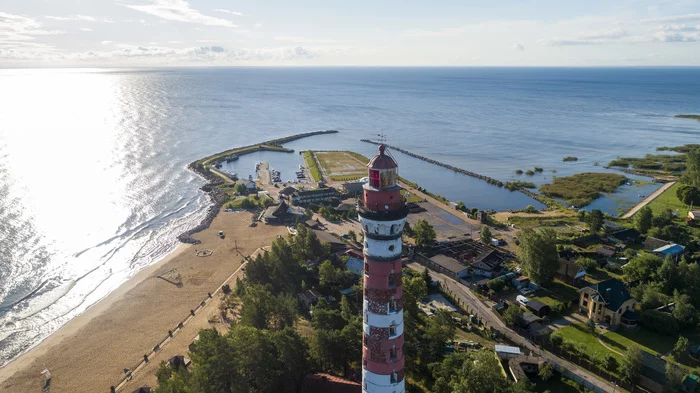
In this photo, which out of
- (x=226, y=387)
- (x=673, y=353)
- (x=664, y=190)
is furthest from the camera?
(x=664, y=190)

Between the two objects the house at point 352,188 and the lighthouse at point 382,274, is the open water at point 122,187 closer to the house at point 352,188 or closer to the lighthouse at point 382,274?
the house at point 352,188

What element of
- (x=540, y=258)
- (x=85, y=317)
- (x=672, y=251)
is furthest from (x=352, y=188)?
(x=672, y=251)

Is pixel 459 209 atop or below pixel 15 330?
atop

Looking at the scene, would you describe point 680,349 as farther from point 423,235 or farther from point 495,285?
point 423,235

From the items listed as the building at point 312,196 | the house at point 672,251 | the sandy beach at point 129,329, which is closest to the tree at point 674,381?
the house at point 672,251

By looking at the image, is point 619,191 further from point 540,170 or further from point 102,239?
point 102,239

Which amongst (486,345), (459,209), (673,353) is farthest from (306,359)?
(459,209)
